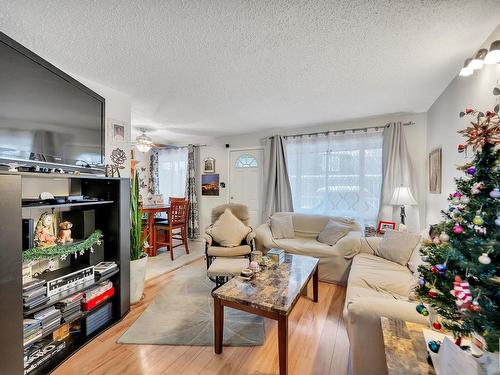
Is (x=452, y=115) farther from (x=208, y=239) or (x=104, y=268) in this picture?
(x=104, y=268)

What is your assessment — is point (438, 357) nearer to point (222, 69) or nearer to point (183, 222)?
point (222, 69)

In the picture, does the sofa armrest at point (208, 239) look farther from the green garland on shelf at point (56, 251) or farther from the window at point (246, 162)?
the window at point (246, 162)

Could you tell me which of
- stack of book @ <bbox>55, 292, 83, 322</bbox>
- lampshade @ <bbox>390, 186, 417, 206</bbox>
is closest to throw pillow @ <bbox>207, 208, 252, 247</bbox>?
stack of book @ <bbox>55, 292, 83, 322</bbox>

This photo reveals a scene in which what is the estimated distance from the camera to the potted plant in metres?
2.37

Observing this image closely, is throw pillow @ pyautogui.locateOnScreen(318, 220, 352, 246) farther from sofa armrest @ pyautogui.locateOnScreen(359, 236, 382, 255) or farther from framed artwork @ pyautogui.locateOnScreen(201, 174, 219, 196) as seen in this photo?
framed artwork @ pyautogui.locateOnScreen(201, 174, 219, 196)

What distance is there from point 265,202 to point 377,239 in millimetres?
2044

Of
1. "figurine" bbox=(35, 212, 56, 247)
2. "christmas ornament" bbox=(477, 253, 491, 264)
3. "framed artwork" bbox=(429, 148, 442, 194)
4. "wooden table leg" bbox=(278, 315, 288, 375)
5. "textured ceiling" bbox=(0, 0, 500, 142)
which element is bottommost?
"wooden table leg" bbox=(278, 315, 288, 375)

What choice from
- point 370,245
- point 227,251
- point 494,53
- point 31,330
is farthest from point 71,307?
point 494,53

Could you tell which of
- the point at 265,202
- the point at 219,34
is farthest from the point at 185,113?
the point at 265,202

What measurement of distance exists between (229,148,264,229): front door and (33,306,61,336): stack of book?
10.9 ft

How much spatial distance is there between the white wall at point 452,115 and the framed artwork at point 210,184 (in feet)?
12.4

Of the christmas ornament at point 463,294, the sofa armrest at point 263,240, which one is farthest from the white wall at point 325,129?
the christmas ornament at point 463,294

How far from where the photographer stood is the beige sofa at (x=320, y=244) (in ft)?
9.25

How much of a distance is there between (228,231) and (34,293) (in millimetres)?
1913
